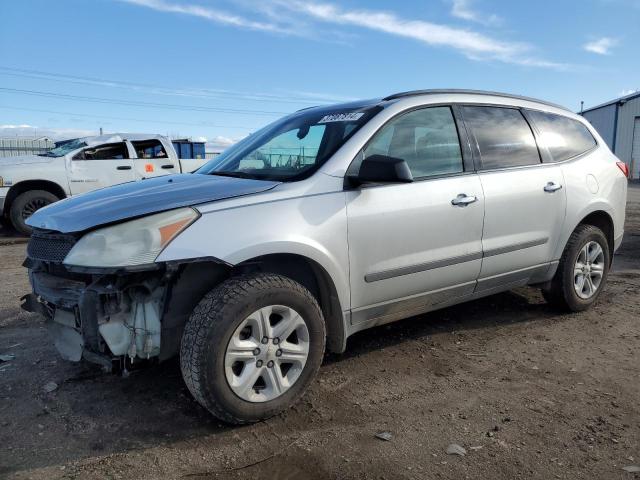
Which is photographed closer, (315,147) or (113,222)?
(113,222)

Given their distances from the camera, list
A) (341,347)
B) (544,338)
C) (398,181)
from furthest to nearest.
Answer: (544,338), (341,347), (398,181)

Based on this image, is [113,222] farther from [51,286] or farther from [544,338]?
[544,338]

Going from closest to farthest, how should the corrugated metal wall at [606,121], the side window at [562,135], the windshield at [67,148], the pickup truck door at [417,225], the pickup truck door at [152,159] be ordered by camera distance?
1. the pickup truck door at [417,225]
2. the side window at [562,135]
3. the windshield at [67,148]
4. the pickup truck door at [152,159]
5. the corrugated metal wall at [606,121]

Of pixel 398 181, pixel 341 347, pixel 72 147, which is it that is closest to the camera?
pixel 398 181

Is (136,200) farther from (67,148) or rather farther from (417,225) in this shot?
(67,148)

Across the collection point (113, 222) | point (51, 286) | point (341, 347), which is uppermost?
point (113, 222)

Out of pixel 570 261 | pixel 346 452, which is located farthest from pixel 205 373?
pixel 570 261

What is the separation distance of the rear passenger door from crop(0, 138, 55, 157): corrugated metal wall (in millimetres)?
23743

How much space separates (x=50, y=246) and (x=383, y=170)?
187cm

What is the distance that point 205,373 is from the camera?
8.56ft

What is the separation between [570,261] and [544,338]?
0.74m

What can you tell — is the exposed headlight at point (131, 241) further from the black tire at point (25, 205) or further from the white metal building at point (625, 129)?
the white metal building at point (625, 129)

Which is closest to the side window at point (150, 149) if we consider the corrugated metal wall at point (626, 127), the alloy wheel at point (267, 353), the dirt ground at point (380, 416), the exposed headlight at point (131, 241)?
the dirt ground at point (380, 416)

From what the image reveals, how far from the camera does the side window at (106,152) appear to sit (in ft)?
33.1
